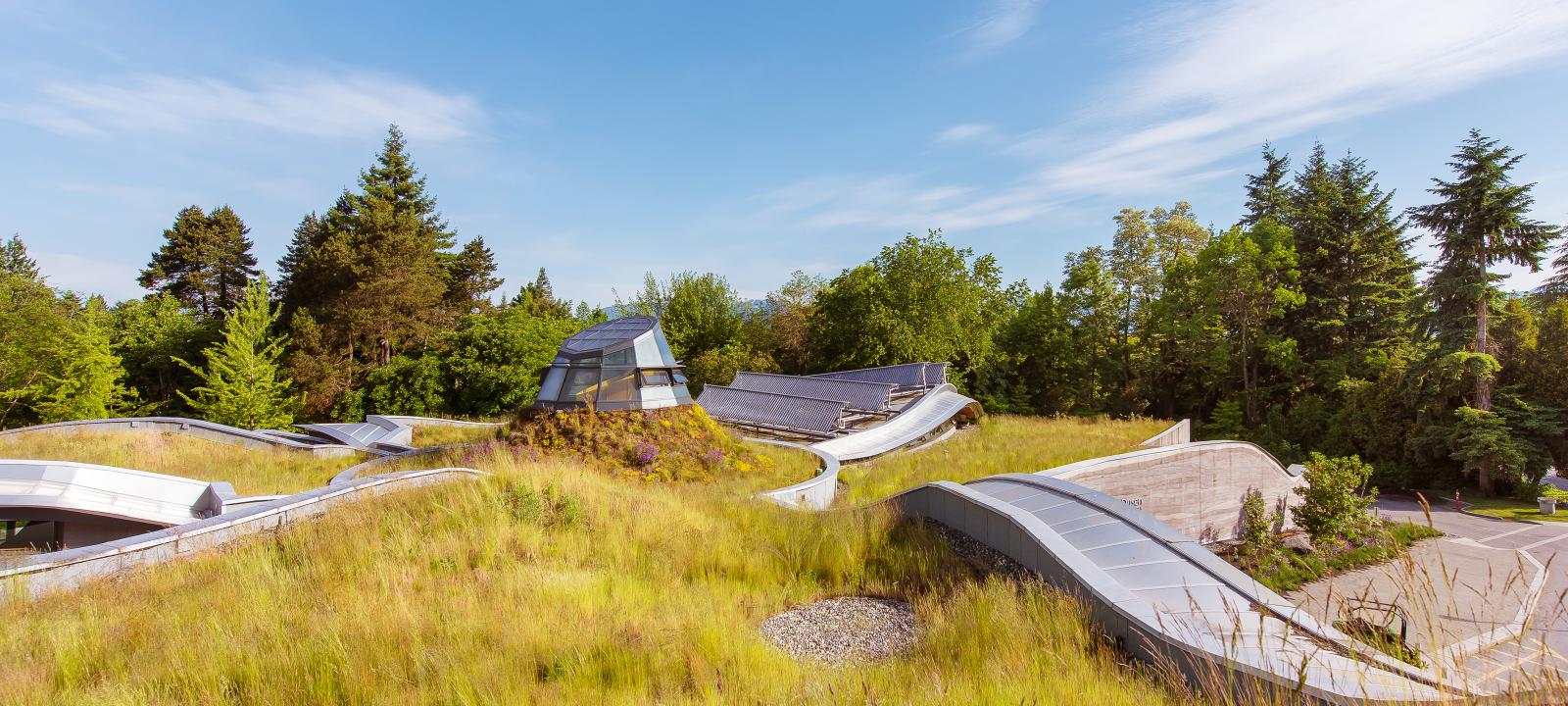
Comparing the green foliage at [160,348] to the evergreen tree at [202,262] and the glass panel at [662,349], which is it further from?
the glass panel at [662,349]

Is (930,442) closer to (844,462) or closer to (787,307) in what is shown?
(844,462)

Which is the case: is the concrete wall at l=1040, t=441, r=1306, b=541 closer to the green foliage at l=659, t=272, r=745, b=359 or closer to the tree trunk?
the tree trunk

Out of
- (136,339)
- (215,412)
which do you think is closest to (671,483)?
(215,412)

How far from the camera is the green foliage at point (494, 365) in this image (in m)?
30.2

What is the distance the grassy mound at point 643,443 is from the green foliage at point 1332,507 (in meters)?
12.7

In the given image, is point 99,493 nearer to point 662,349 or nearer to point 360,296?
point 662,349

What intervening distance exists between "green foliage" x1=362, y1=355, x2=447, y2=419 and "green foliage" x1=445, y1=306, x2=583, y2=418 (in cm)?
93

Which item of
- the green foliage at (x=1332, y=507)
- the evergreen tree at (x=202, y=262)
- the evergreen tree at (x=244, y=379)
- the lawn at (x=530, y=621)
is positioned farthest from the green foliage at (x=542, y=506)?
the evergreen tree at (x=202, y=262)

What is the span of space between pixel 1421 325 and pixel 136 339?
186ft

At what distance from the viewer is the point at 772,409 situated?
923 inches

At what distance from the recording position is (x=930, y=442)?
21.5 metres

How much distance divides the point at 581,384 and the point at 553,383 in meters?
0.87

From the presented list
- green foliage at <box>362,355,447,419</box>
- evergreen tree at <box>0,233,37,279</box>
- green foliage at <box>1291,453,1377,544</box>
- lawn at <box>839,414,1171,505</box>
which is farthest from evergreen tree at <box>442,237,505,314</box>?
green foliage at <box>1291,453,1377,544</box>

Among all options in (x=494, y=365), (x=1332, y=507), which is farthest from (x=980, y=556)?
(x=494, y=365)
